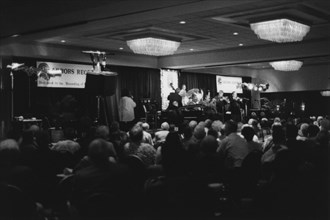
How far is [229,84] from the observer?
21.3 m

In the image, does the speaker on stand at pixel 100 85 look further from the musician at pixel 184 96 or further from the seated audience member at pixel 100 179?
the seated audience member at pixel 100 179

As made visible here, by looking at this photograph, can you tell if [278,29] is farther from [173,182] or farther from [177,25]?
[173,182]

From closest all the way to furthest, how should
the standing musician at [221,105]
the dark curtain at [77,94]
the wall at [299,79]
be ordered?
the dark curtain at [77,94]
the standing musician at [221,105]
the wall at [299,79]

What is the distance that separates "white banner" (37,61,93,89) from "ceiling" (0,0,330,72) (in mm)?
660

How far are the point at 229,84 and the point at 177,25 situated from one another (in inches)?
420

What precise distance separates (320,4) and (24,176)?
743 cm

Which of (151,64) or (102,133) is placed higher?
(151,64)

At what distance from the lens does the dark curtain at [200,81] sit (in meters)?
18.7

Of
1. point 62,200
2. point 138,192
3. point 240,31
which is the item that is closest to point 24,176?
point 62,200

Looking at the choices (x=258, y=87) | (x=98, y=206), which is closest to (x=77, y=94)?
(x=258, y=87)

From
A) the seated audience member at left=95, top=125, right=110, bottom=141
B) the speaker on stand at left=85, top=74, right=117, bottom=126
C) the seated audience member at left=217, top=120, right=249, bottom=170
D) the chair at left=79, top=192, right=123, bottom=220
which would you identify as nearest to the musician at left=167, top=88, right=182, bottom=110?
the speaker on stand at left=85, top=74, right=117, bottom=126

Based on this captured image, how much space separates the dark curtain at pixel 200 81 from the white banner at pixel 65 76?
17.4 ft

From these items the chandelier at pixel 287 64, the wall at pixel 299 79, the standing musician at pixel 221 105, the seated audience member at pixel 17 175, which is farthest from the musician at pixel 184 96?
the seated audience member at pixel 17 175

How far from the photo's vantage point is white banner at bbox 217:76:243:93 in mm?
20688
